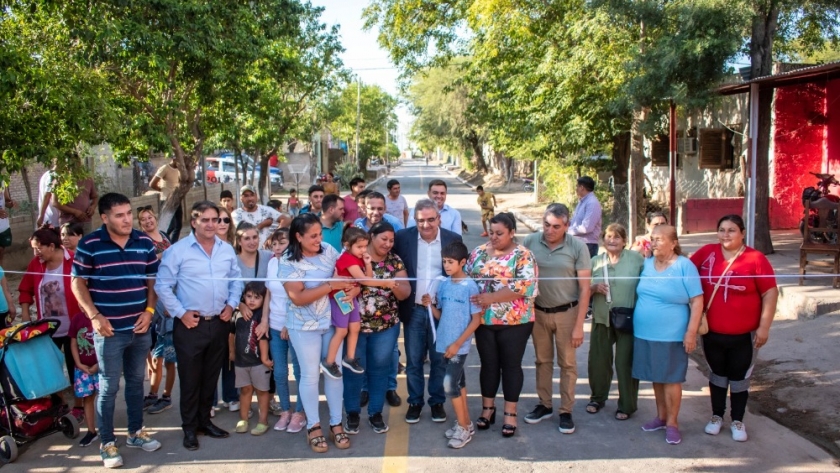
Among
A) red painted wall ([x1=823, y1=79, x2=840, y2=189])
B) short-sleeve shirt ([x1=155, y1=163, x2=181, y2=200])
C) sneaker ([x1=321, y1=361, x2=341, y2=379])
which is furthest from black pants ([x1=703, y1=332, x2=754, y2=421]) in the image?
red painted wall ([x1=823, y1=79, x2=840, y2=189])

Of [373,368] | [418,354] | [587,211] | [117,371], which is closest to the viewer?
[117,371]

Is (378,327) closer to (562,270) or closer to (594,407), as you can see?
(562,270)

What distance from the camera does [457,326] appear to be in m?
5.23

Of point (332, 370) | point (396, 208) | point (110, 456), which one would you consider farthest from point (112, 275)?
point (396, 208)

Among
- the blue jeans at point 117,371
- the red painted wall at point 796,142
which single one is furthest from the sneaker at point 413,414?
the red painted wall at point 796,142

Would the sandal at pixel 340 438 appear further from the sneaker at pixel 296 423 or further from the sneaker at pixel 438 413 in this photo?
the sneaker at pixel 438 413

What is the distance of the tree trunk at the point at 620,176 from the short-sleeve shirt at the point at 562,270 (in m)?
13.6

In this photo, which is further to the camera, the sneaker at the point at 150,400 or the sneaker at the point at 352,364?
the sneaker at the point at 150,400

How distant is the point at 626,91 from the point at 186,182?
7649 mm

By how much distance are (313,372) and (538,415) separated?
1818 millimetres

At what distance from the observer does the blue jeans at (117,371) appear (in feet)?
16.2

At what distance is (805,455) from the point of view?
5000 mm

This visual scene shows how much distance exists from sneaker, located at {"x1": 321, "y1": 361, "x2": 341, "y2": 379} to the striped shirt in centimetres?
134

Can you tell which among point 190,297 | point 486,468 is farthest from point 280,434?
point 486,468
